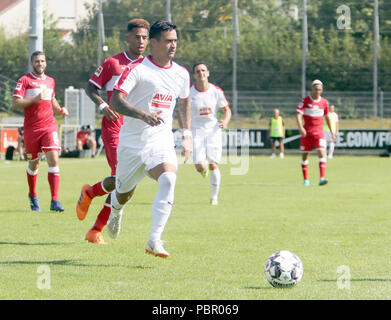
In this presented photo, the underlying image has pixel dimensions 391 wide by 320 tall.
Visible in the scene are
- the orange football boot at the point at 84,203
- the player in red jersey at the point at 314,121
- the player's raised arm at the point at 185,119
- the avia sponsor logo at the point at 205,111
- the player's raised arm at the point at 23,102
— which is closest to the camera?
the player's raised arm at the point at 185,119

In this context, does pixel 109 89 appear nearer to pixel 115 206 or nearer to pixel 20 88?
pixel 115 206

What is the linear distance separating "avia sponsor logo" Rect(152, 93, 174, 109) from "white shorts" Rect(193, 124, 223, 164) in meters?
6.09

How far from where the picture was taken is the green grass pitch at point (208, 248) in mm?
5598

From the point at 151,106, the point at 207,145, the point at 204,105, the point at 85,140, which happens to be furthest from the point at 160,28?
the point at 85,140

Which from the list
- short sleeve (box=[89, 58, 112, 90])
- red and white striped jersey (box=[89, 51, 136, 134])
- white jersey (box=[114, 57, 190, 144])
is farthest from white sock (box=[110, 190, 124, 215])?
short sleeve (box=[89, 58, 112, 90])

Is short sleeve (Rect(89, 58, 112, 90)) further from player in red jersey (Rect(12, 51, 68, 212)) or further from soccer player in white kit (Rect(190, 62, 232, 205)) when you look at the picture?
soccer player in white kit (Rect(190, 62, 232, 205))

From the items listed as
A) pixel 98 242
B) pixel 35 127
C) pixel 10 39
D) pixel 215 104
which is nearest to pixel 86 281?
pixel 98 242

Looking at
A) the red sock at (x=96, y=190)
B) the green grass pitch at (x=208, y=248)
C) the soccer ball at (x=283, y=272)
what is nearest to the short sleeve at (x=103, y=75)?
the red sock at (x=96, y=190)

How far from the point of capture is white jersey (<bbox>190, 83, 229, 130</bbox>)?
543 inches

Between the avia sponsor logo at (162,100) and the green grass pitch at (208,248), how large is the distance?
1.39 metres

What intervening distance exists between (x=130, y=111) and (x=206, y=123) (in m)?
7.23

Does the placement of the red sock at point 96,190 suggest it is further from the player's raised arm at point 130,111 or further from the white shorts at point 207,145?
the white shorts at point 207,145

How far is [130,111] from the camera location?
6.64 meters

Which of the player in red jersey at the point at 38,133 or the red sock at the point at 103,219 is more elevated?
the player in red jersey at the point at 38,133
